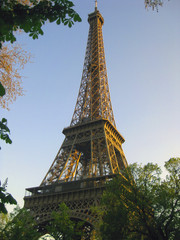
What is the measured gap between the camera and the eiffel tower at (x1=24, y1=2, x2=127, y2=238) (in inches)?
1245

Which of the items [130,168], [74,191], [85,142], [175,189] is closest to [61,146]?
[85,142]

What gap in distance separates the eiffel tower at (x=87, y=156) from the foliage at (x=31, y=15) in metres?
22.2

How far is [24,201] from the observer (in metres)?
34.7

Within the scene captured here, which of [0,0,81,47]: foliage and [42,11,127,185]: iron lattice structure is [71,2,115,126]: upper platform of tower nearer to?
[42,11,127,185]: iron lattice structure

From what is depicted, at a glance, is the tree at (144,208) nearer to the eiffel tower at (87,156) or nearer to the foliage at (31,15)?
the eiffel tower at (87,156)

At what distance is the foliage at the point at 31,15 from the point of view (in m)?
4.54

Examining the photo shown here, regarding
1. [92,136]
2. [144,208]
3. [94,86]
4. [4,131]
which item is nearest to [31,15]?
[4,131]

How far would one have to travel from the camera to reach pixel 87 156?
44031 millimetres

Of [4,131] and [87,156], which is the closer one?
[4,131]

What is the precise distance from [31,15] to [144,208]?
1741 cm

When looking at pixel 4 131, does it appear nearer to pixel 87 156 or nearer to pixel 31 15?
pixel 31 15

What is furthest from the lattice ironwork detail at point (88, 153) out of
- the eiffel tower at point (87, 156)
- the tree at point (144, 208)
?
the tree at point (144, 208)

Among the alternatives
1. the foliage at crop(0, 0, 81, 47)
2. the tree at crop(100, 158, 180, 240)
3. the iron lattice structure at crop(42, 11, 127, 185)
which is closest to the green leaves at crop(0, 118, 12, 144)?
the foliage at crop(0, 0, 81, 47)

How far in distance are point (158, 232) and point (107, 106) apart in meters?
31.9
